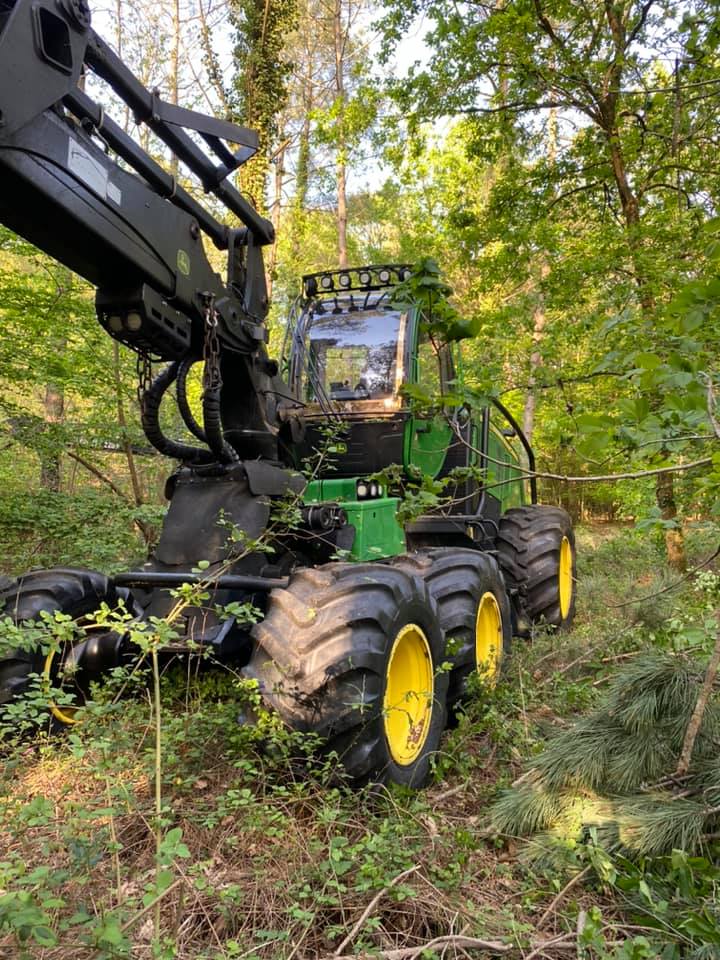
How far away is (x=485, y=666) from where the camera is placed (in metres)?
4.46

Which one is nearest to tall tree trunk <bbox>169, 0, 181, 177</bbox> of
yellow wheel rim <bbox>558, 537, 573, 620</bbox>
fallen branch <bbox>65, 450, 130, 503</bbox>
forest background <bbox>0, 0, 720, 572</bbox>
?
forest background <bbox>0, 0, 720, 572</bbox>

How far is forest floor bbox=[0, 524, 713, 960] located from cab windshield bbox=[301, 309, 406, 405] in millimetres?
2597

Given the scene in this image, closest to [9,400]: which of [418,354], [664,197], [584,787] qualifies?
[418,354]

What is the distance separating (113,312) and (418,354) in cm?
280

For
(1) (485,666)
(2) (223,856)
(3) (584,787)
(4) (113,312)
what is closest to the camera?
(2) (223,856)

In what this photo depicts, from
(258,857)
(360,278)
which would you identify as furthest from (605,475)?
(360,278)

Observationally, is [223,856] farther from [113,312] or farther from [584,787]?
[113,312]

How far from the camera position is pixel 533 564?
658 cm

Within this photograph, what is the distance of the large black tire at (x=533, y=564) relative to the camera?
646 cm

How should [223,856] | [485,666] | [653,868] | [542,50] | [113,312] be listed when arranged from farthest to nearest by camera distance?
[542,50], [485,666], [113,312], [223,856], [653,868]

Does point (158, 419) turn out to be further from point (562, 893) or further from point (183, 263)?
point (562, 893)

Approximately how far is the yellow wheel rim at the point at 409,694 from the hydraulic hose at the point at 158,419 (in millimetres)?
1571

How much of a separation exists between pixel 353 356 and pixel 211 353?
2051 mm

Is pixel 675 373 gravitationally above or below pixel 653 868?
above
